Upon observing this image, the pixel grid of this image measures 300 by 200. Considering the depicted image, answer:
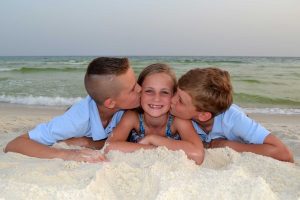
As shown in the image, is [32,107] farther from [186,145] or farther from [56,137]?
[186,145]

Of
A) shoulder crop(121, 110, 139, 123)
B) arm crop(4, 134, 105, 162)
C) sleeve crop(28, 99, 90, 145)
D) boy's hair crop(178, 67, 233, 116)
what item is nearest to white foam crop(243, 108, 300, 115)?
boy's hair crop(178, 67, 233, 116)

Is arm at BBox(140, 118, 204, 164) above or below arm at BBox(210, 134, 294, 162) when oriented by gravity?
above

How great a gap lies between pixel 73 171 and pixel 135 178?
0.42 meters

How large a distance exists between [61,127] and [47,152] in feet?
0.94

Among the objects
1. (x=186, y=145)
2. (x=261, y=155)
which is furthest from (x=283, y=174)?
(x=186, y=145)

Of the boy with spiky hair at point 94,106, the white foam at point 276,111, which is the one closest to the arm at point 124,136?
the boy with spiky hair at point 94,106

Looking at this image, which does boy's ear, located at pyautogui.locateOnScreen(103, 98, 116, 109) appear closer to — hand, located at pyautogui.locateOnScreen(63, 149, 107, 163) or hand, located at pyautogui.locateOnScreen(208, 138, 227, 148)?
hand, located at pyautogui.locateOnScreen(63, 149, 107, 163)

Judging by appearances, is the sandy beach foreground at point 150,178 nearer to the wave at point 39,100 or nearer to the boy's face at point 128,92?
the boy's face at point 128,92

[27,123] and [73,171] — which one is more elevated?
[73,171]

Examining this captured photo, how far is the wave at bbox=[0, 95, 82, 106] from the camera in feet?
30.4

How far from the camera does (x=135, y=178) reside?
6.91ft

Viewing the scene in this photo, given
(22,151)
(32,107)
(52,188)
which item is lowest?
(32,107)

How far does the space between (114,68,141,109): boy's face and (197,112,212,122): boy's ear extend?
1.76 ft

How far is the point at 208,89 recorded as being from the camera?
9.93ft
